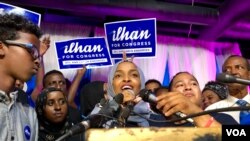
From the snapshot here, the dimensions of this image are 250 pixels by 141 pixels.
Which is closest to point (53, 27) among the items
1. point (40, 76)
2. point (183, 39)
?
point (40, 76)

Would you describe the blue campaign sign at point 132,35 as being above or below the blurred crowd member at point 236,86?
above

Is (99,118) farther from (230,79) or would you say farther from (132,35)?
(132,35)

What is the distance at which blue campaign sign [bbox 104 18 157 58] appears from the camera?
14.8 feet

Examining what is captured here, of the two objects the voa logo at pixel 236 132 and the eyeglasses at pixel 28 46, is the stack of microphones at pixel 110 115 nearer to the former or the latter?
the voa logo at pixel 236 132

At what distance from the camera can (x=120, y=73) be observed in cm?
→ 248

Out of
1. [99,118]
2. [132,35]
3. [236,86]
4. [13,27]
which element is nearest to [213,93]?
[236,86]

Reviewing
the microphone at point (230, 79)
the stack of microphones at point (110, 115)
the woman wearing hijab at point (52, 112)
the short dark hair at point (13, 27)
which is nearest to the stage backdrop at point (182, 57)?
the woman wearing hijab at point (52, 112)

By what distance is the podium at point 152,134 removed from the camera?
2.87 ft

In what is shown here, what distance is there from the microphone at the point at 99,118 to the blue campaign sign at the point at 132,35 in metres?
3.14

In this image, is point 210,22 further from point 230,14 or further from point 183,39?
point 183,39

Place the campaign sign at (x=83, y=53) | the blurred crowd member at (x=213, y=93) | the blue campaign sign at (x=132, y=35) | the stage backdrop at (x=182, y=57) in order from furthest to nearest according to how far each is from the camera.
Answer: the stage backdrop at (x=182, y=57) < the blue campaign sign at (x=132, y=35) < the campaign sign at (x=83, y=53) < the blurred crowd member at (x=213, y=93)

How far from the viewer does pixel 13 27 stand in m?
1.60

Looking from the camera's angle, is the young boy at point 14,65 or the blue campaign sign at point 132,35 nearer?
the young boy at point 14,65

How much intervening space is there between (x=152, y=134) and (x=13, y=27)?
932mm
